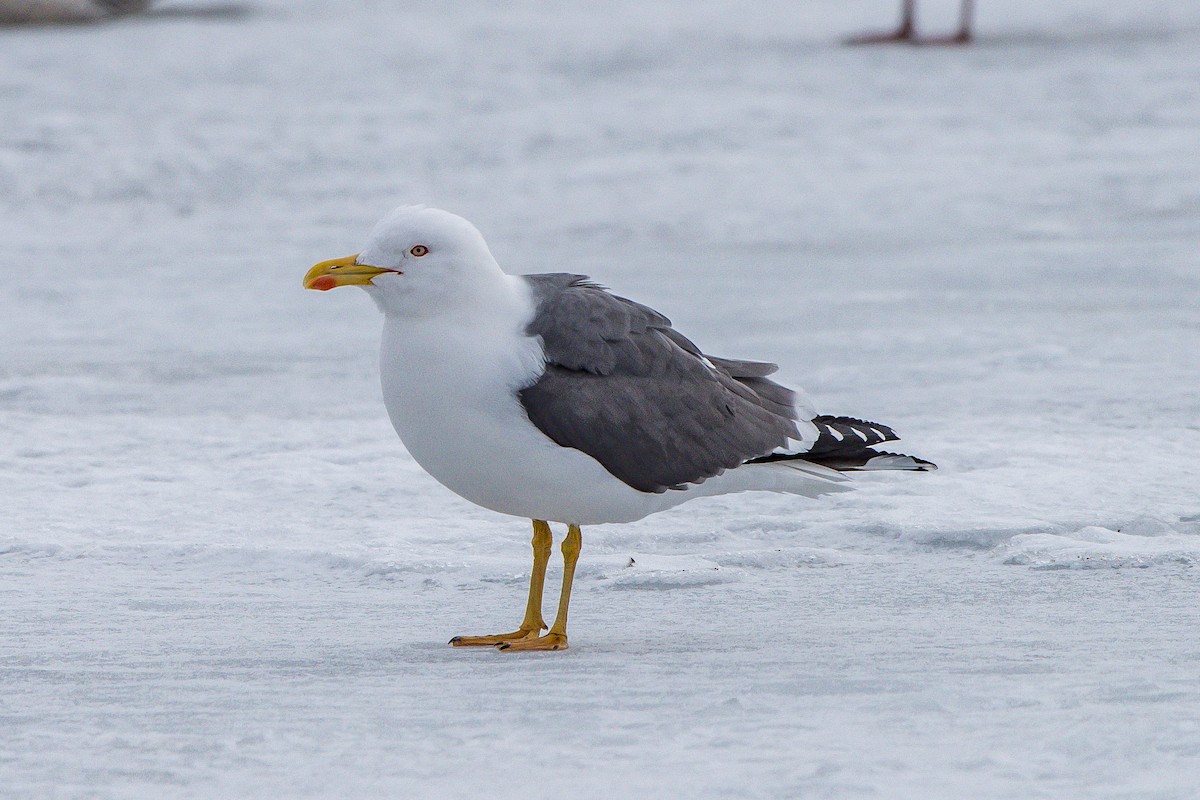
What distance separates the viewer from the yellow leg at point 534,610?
3.93 metres

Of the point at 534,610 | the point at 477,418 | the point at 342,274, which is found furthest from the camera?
the point at 534,610

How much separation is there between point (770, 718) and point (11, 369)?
15.3 ft

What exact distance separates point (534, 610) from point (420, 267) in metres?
0.86

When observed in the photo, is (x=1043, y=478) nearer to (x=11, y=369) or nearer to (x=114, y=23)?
(x=11, y=369)

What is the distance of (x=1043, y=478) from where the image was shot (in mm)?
5250

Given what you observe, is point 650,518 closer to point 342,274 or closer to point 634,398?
point 634,398

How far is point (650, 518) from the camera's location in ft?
16.9

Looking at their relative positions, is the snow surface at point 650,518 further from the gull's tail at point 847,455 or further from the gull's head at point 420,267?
the gull's head at point 420,267

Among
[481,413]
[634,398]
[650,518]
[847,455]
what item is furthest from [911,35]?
[481,413]

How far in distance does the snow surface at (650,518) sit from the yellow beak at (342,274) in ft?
2.69

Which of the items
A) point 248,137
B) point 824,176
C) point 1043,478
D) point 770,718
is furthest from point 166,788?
point 248,137

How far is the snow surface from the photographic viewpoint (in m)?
3.21

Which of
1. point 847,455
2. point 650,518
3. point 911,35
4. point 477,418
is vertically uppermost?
point 911,35

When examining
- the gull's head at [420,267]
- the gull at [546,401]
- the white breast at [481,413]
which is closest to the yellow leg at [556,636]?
the gull at [546,401]
